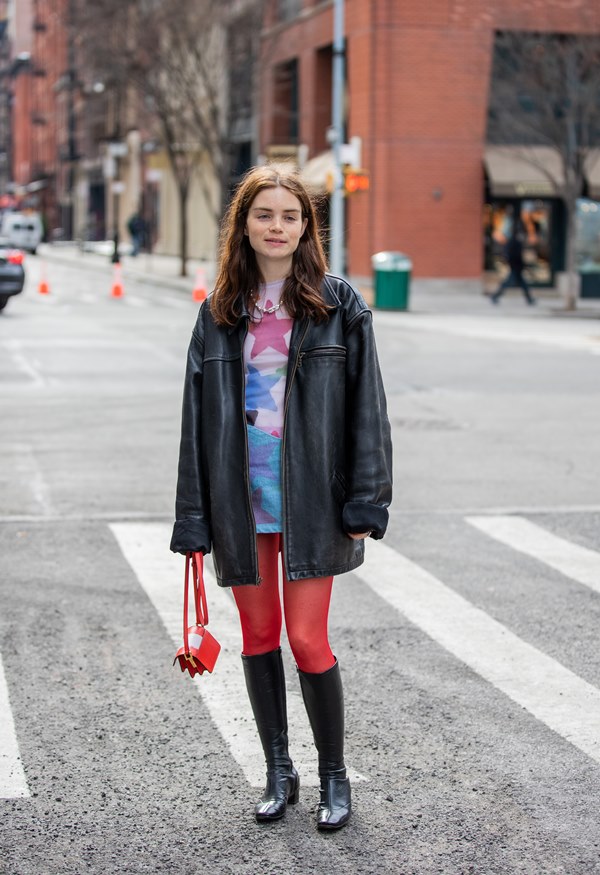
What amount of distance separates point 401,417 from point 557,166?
26855mm

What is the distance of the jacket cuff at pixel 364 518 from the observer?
13.7ft

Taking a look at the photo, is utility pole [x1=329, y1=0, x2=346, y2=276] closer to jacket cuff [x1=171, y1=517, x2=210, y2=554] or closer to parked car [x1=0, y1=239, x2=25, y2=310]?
parked car [x1=0, y1=239, x2=25, y2=310]

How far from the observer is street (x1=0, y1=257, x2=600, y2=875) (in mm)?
4320

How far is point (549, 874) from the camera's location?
405 centimetres

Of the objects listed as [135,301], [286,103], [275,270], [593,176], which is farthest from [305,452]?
[286,103]

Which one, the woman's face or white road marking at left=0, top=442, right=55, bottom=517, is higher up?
the woman's face

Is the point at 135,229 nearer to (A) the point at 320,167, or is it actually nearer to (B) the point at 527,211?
(A) the point at 320,167

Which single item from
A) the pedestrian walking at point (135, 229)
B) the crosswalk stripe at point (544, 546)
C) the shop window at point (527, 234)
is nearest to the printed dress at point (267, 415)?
the crosswalk stripe at point (544, 546)

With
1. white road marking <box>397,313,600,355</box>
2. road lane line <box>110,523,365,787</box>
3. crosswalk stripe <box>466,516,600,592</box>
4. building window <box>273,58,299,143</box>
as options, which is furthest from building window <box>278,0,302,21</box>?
road lane line <box>110,523,365,787</box>

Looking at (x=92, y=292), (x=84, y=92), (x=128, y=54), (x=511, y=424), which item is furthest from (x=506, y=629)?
(x=84, y=92)

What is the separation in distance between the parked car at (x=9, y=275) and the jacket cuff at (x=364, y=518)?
25023mm

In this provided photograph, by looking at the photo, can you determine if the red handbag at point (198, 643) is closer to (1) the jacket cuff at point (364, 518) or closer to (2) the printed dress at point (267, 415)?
(2) the printed dress at point (267, 415)

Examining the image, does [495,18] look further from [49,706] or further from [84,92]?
[84,92]

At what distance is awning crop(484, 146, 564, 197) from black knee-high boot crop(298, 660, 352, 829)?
1387 inches
